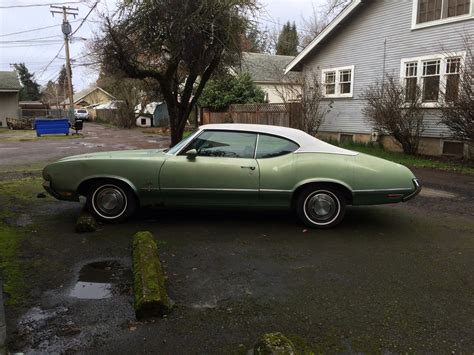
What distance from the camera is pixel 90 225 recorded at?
5.75 m

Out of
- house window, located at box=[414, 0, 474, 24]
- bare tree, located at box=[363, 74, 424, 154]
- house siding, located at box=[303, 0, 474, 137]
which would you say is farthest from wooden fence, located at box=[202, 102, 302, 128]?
house window, located at box=[414, 0, 474, 24]

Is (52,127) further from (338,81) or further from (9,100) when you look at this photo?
(338,81)

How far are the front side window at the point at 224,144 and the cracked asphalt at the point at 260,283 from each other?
0.98m

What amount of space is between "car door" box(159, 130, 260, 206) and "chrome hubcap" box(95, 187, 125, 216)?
612mm

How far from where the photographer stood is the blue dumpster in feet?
86.3

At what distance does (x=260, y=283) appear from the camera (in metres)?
4.18

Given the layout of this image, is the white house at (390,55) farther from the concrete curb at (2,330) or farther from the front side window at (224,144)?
the concrete curb at (2,330)

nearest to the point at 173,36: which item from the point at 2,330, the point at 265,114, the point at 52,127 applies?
the point at 265,114

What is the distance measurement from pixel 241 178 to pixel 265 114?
48.5ft

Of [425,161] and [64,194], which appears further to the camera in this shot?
[425,161]

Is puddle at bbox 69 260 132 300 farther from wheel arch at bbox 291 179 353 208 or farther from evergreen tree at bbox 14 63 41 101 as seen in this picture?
evergreen tree at bbox 14 63 41 101

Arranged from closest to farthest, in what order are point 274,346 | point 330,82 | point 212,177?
1. point 274,346
2. point 212,177
3. point 330,82

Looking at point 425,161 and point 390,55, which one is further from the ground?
point 390,55

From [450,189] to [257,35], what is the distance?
7038mm
